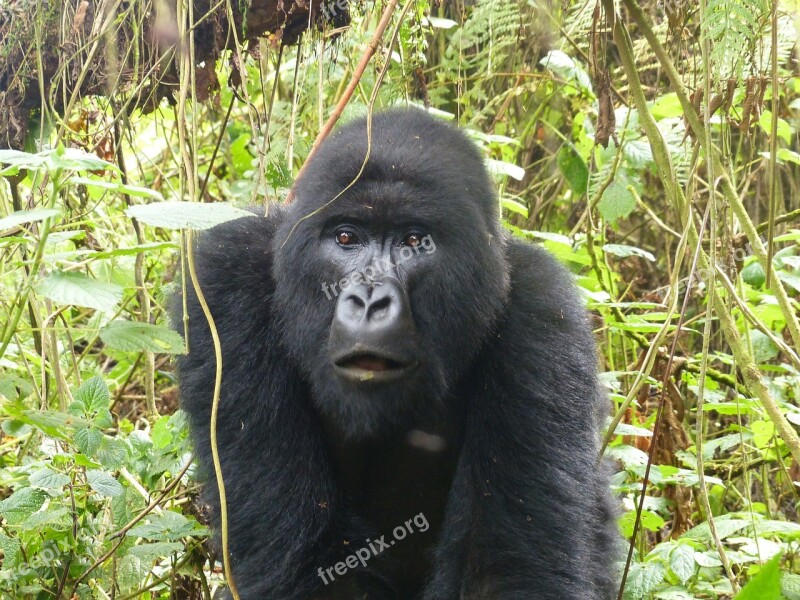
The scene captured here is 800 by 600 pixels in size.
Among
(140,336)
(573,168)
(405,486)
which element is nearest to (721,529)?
(405,486)

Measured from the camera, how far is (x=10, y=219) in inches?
89.1

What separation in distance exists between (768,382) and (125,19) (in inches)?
134

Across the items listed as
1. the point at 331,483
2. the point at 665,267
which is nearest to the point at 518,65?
the point at 665,267

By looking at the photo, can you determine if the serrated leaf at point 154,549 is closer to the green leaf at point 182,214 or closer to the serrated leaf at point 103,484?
the serrated leaf at point 103,484

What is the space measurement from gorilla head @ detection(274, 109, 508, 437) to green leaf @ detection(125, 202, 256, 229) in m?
0.68

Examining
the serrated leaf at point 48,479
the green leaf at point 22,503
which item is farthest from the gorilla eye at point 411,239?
the green leaf at point 22,503

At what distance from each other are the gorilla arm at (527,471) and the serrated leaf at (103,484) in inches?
43.5

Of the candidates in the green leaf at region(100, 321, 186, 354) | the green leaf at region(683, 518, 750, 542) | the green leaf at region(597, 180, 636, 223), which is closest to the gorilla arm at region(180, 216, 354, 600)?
the green leaf at region(100, 321, 186, 354)

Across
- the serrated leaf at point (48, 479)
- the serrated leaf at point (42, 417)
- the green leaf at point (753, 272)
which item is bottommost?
the serrated leaf at point (48, 479)

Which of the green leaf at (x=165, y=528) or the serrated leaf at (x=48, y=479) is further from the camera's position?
the green leaf at (x=165, y=528)

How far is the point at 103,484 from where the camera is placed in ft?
9.98

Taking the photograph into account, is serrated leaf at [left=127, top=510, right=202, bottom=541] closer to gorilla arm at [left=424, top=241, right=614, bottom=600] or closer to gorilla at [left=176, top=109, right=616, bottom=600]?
gorilla at [left=176, top=109, right=616, bottom=600]

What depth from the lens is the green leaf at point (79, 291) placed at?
2186 mm

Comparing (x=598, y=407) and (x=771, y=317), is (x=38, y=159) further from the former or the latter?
(x=771, y=317)
